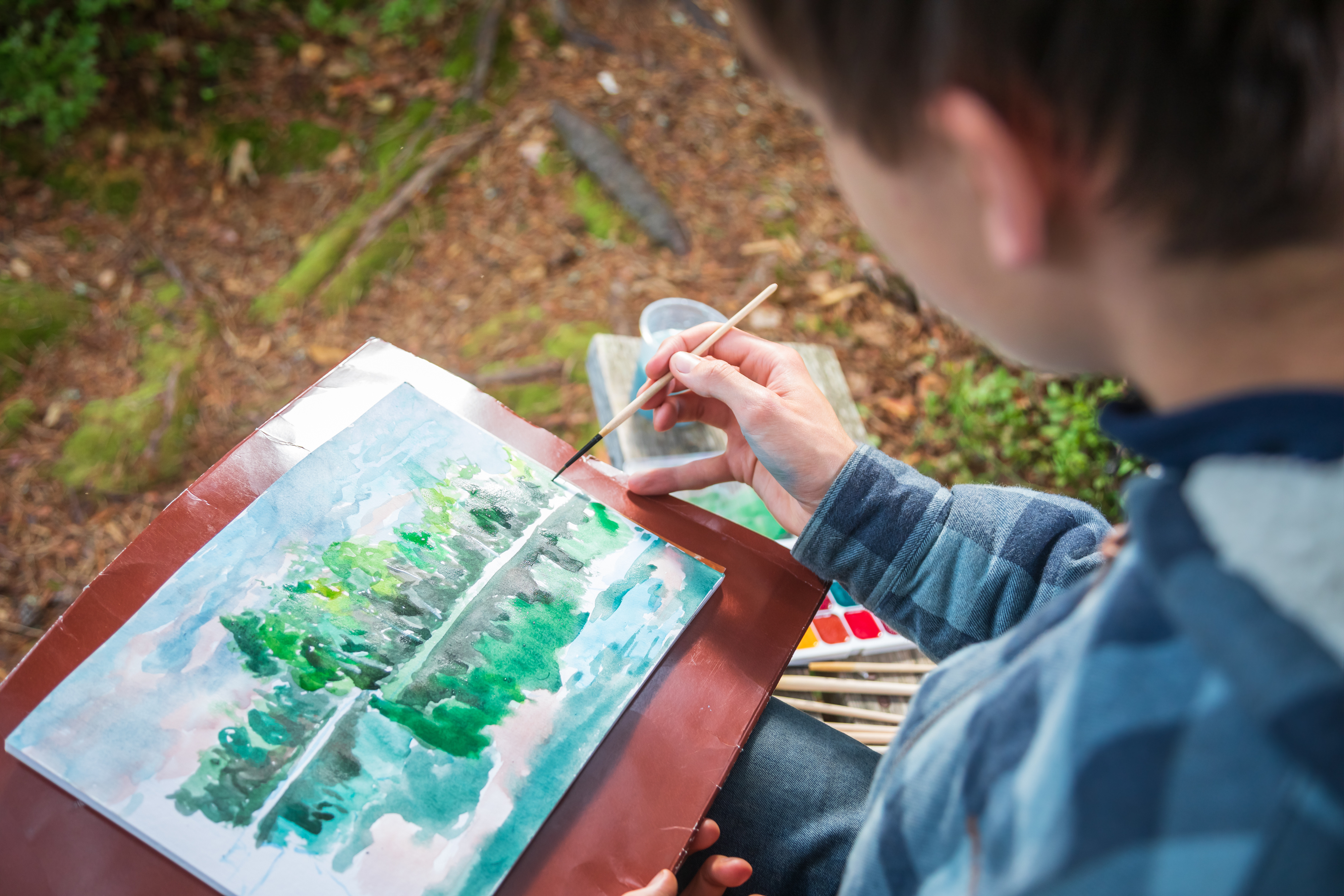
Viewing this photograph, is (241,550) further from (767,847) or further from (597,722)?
(767,847)

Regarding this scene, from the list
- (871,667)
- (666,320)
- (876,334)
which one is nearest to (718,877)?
Answer: (871,667)

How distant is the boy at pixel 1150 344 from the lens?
0.44 metres

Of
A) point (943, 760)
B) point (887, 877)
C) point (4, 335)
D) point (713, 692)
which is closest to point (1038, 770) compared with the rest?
point (943, 760)

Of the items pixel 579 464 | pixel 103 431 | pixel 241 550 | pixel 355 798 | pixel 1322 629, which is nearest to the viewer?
pixel 1322 629

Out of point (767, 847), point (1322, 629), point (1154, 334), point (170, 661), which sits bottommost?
point (170, 661)

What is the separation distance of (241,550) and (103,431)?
1.68 metres

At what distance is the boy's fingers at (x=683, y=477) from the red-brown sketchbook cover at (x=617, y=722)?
2cm

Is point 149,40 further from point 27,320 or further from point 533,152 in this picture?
point 533,152

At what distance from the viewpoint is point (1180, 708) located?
1.65 feet

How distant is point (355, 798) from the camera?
34.3 inches

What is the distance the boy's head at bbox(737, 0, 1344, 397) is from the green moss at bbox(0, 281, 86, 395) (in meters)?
2.66

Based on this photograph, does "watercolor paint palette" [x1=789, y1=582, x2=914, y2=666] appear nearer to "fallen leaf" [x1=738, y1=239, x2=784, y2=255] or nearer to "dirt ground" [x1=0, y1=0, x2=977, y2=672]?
"dirt ground" [x1=0, y1=0, x2=977, y2=672]

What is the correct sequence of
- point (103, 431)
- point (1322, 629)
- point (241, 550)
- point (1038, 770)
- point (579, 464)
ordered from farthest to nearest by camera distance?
1. point (103, 431)
2. point (579, 464)
3. point (241, 550)
4. point (1038, 770)
5. point (1322, 629)

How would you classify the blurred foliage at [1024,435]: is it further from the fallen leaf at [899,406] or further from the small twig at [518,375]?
the small twig at [518,375]
